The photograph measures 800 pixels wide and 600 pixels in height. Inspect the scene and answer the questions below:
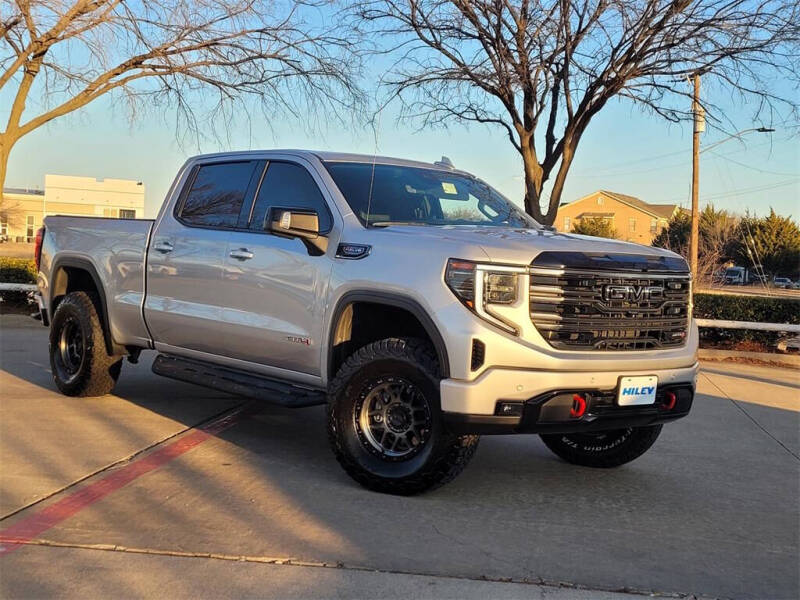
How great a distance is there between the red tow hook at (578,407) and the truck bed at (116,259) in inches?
144

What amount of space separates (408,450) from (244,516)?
97 cm

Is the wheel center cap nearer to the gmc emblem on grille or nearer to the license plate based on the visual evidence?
the license plate

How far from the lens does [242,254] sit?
569 cm

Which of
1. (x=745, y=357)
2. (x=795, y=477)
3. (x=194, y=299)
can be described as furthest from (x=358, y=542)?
(x=745, y=357)

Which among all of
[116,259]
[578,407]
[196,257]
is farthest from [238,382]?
[578,407]

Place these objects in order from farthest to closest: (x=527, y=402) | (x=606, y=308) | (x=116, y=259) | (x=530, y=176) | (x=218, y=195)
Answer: (x=530, y=176)
(x=116, y=259)
(x=218, y=195)
(x=606, y=308)
(x=527, y=402)

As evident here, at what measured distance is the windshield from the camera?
542 cm

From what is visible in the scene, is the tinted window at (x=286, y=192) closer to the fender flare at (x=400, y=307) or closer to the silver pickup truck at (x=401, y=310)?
the silver pickup truck at (x=401, y=310)

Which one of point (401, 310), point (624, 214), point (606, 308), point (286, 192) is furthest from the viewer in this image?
point (624, 214)

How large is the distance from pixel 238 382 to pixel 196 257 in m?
1.00

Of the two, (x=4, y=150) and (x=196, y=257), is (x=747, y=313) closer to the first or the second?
(x=196, y=257)

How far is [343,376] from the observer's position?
4.85 metres

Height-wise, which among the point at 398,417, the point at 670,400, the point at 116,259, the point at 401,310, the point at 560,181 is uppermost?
the point at 560,181

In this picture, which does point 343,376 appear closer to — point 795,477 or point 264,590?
point 264,590
